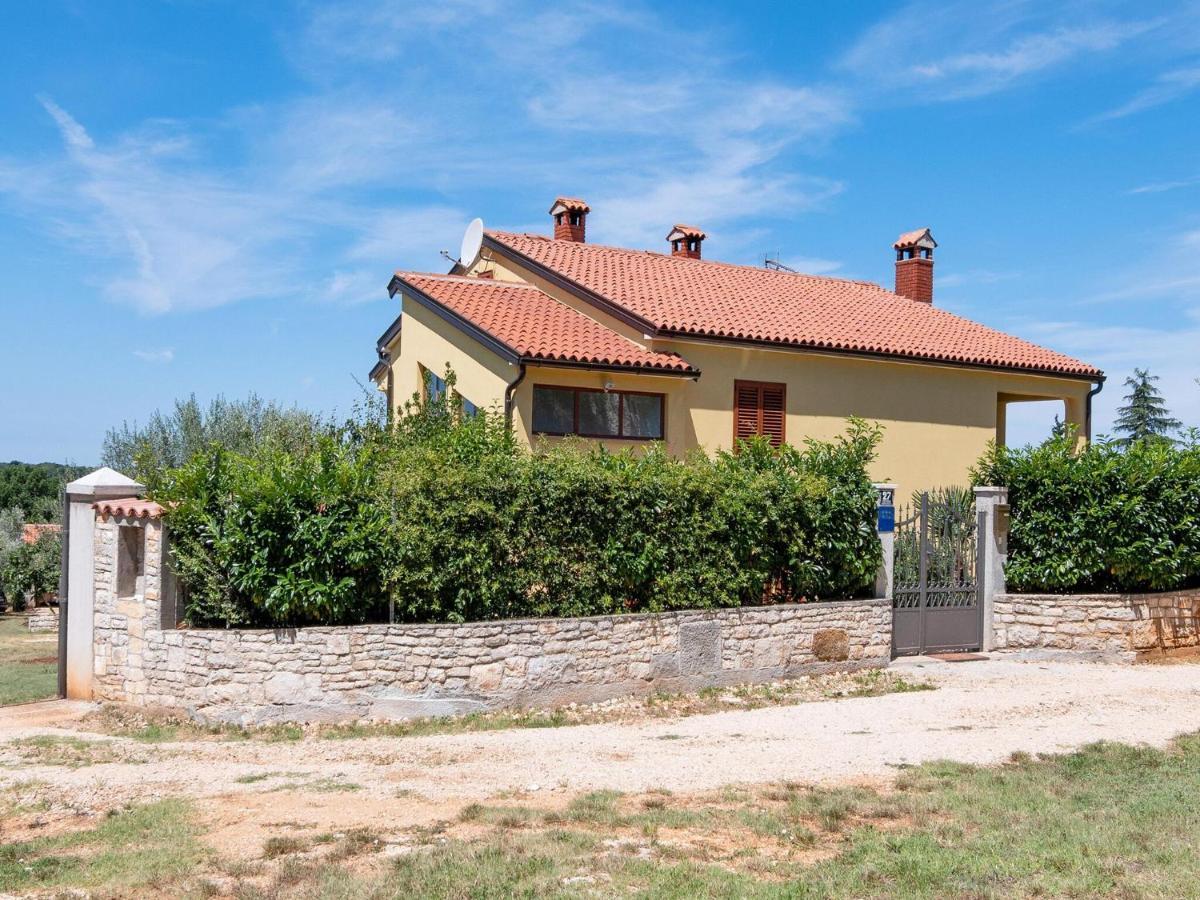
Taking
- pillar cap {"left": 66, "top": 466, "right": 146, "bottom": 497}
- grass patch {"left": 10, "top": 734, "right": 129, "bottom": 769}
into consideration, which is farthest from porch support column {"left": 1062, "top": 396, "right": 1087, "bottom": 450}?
grass patch {"left": 10, "top": 734, "right": 129, "bottom": 769}

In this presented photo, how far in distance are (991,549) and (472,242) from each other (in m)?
12.9

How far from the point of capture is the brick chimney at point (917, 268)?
26766mm

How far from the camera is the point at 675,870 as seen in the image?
256 inches

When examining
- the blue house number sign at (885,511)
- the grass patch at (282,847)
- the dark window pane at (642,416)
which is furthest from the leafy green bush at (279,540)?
the blue house number sign at (885,511)

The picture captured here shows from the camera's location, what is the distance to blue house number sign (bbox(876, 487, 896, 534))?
14.7m

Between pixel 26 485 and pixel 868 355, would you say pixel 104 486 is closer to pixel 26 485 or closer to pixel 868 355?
pixel 868 355

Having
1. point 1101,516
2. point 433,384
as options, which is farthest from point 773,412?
point 433,384

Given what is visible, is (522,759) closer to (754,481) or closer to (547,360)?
(754,481)

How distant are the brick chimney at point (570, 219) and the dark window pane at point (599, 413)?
25.9 feet

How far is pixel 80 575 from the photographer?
13.2 metres

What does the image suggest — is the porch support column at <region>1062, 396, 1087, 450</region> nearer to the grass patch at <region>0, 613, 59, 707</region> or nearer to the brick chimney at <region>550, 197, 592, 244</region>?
the brick chimney at <region>550, 197, 592, 244</region>

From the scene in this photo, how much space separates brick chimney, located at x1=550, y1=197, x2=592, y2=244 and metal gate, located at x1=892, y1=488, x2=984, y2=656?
39.0 feet

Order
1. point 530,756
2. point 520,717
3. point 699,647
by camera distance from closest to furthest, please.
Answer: point 530,756
point 520,717
point 699,647

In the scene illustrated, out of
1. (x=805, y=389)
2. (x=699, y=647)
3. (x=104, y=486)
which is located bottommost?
(x=699, y=647)
